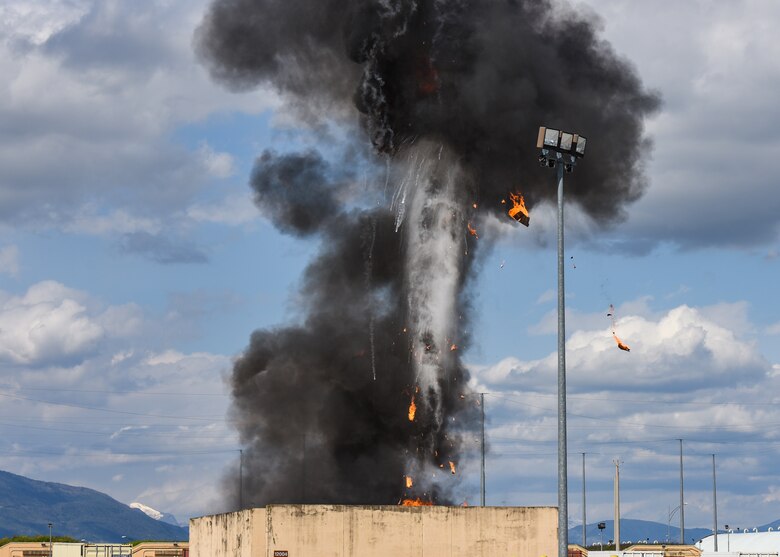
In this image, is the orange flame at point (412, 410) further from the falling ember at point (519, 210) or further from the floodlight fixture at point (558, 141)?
the floodlight fixture at point (558, 141)

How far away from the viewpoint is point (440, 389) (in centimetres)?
8412

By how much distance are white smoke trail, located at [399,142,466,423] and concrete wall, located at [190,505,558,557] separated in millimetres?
24817

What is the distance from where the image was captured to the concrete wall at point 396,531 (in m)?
57.6

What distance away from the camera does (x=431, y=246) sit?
82.9m

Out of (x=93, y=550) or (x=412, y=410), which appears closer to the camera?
(x=412, y=410)

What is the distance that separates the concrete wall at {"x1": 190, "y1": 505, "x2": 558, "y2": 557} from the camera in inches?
2266

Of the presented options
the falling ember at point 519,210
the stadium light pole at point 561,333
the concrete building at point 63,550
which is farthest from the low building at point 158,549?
the stadium light pole at point 561,333

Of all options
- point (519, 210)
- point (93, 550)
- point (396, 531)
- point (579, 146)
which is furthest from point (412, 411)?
point (93, 550)

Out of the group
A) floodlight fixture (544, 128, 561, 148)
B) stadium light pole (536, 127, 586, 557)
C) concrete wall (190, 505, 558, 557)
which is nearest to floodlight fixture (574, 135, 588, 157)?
stadium light pole (536, 127, 586, 557)

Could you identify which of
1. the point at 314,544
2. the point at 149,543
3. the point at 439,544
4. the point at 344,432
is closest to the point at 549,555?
the point at 439,544

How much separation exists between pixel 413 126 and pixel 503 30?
880 centimetres

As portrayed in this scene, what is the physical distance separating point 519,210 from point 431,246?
393 inches

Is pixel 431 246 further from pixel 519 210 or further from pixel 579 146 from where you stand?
pixel 579 146

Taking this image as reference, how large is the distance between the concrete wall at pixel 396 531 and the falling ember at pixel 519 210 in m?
19.5
